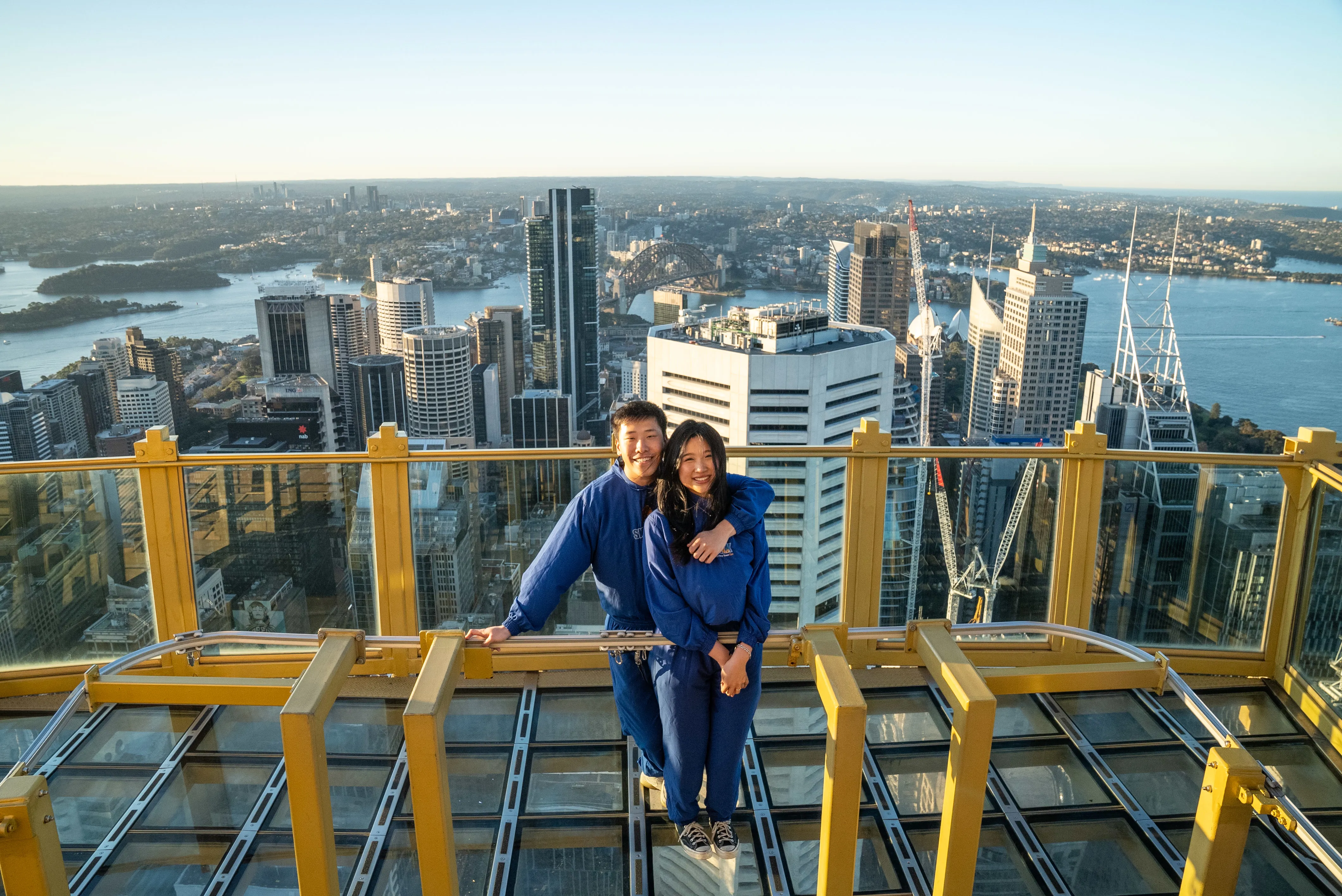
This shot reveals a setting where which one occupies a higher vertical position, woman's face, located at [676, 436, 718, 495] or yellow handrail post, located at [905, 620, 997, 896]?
woman's face, located at [676, 436, 718, 495]

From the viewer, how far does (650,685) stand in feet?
7.95

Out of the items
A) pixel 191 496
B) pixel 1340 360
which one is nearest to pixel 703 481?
pixel 191 496

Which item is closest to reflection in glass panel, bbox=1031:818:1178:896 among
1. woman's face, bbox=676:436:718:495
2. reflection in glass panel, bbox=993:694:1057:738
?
reflection in glass panel, bbox=993:694:1057:738

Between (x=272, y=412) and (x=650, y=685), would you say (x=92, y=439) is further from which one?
(x=650, y=685)

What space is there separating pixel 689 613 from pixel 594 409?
61803 millimetres

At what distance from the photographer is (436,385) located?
175 feet

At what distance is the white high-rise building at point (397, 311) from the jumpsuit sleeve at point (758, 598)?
2339 inches

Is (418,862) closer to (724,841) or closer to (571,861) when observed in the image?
(571,861)

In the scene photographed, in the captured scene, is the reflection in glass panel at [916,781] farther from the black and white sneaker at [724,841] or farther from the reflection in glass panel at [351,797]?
the reflection in glass panel at [351,797]

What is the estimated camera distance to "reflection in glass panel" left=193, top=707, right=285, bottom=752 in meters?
2.89

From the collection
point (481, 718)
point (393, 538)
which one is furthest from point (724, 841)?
point (393, 538)

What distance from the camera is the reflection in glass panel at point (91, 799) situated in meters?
2.51

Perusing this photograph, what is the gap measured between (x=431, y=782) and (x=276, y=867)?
88 cm

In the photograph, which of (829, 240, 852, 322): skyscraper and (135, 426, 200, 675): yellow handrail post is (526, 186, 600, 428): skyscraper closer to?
(829, 240, 852, 322): skyscraper
